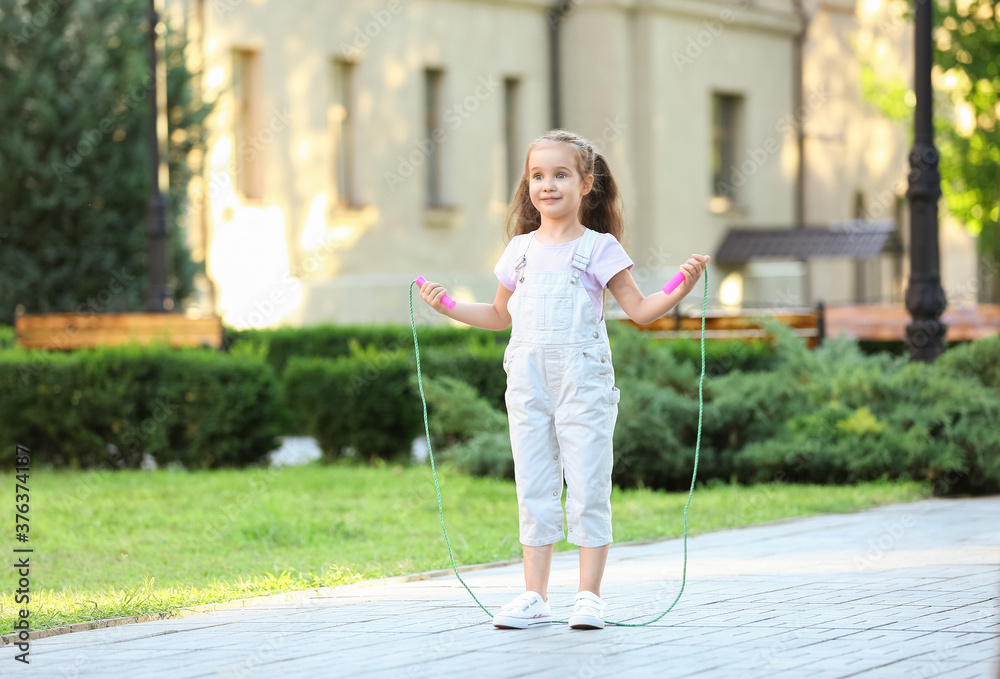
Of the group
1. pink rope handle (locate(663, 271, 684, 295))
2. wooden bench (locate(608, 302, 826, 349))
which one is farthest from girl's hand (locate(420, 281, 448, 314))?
wooden bench (locate(608, 302, 826, 349))

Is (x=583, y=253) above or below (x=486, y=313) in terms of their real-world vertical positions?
above

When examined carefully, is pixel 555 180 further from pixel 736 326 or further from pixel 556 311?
pixel 736 326

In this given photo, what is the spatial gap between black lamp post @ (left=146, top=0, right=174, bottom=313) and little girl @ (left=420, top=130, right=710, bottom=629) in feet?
34.7

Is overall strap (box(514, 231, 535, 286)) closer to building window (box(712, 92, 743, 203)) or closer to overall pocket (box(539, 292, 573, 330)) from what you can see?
overall pocket (box(539, 292, 573, 330))

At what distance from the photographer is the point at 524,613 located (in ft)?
17.5

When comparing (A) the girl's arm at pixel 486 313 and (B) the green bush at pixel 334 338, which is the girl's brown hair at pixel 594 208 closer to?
(A) the girl's arm at pixel 486 313

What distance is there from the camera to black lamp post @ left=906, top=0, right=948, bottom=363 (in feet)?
37.9

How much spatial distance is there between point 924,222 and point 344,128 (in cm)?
1326

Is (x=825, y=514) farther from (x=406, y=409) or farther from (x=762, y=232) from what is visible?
(x=762, y=232)

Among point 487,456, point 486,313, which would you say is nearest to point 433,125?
point 487,456

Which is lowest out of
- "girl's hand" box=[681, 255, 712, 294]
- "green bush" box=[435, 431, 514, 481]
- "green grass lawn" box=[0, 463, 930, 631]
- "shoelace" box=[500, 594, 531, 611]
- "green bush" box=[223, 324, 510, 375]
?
"green grass lawn" box=[0, 463, 930, 631]

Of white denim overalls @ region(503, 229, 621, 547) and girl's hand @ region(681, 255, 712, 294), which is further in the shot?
white denim overalls @ region(503, 229, 621, 547)

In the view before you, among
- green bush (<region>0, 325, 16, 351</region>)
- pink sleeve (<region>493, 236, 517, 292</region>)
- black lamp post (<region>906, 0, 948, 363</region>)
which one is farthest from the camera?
green bush (<region>0, 325, 16, 351</region>)

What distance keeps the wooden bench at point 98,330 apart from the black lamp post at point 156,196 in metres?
1.65
